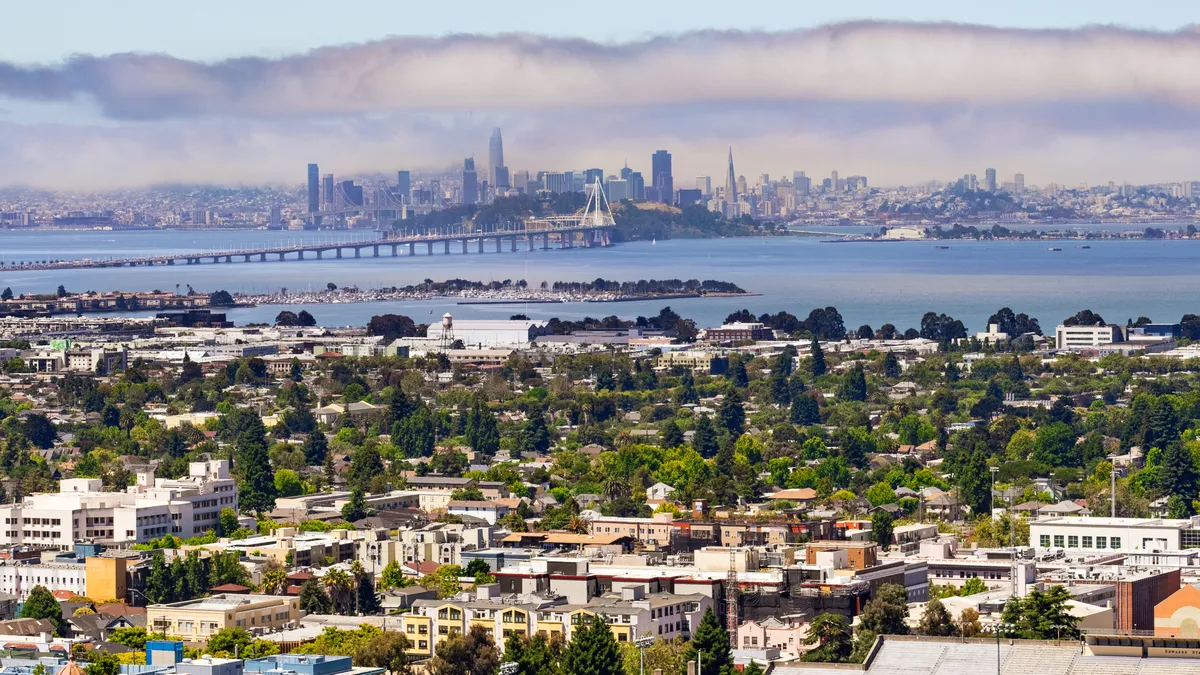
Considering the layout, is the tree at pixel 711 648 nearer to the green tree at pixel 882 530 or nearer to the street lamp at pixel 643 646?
the street lamp at pixel 643 646

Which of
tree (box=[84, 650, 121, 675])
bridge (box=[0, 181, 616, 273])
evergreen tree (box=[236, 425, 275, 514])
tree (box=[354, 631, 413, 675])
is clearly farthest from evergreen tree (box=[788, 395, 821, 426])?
bridge (box=[0, 181, 616, 273])

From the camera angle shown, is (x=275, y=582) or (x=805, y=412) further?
(x=805, y=412)

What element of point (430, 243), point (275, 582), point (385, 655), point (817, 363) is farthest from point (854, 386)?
point (430, 243)

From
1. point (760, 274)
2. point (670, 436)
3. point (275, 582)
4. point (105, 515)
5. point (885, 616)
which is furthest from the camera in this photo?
point (760, 274)

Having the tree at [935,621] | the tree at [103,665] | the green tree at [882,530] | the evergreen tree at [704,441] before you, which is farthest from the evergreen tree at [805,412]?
the tree at [103,665]

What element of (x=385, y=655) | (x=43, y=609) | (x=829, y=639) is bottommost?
(x=43, y=609)

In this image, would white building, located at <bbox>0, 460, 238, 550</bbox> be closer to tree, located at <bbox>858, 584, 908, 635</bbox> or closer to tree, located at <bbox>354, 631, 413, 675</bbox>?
tree, located at <bbox>354, 631, 413, 675</bbox>

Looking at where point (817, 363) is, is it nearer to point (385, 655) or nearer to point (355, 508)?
point (355, 508)
